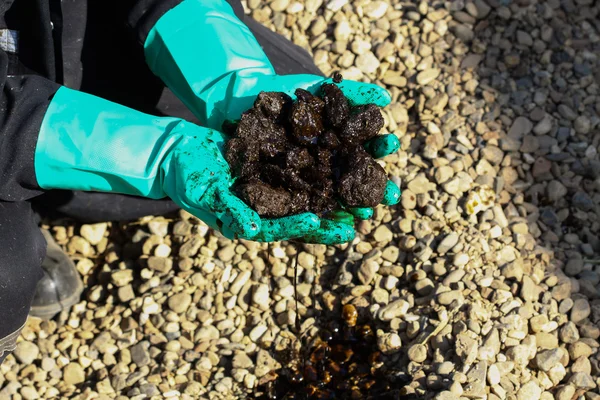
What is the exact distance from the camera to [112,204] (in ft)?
9.45

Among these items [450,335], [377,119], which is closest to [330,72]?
[377,119]

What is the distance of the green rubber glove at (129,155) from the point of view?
2119 mm

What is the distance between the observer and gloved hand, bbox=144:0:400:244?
93.4 inches

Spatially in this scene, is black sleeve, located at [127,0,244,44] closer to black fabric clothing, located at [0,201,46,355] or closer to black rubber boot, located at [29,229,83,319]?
black fabric clothing, located at [0,201,46,355]

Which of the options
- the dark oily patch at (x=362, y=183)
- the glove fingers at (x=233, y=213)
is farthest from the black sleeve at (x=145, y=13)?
the dark oily patch at (x=362, y=183)

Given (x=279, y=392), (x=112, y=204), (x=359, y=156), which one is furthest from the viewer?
(x=112, y=204)

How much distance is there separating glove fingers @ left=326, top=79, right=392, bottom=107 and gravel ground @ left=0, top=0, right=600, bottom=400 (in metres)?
0.64

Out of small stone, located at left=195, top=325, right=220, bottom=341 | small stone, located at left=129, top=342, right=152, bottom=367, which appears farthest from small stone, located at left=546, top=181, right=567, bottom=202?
small stone, located at left=129, top=342, right=152, bottom=367

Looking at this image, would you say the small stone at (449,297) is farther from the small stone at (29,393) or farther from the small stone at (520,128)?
the small stone at (29,393)

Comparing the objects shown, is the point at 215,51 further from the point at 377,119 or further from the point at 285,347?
the point at 285,347

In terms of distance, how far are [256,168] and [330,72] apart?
1.22m

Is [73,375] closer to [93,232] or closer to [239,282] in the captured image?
[93,232]

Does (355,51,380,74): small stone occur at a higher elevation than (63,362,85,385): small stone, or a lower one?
higher

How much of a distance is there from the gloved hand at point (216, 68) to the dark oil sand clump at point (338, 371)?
0.62 metres
